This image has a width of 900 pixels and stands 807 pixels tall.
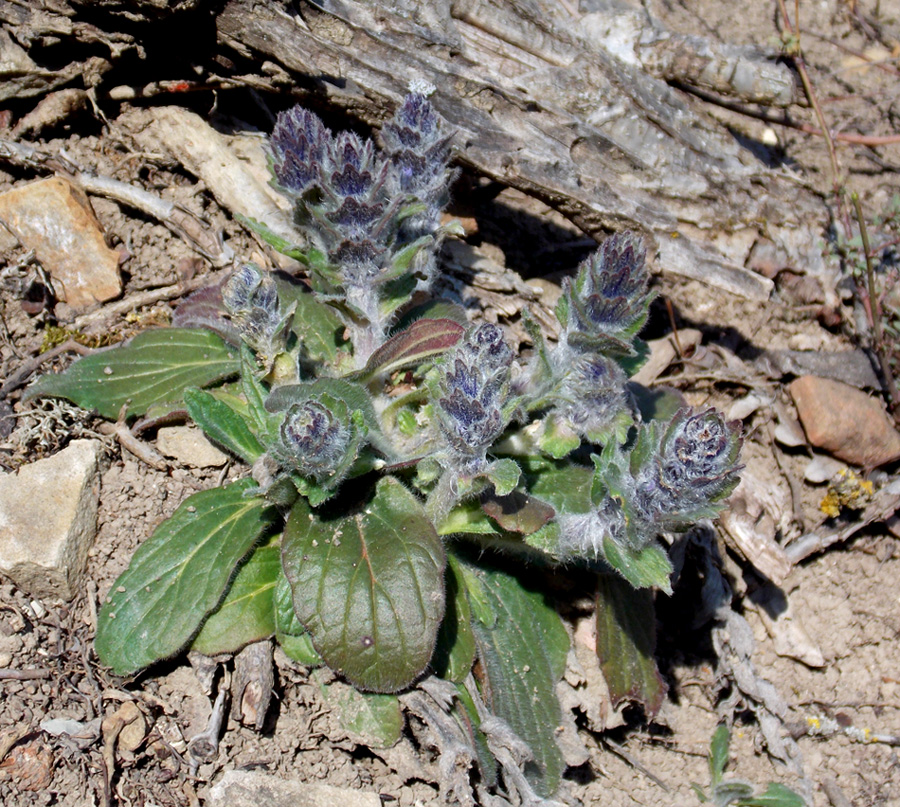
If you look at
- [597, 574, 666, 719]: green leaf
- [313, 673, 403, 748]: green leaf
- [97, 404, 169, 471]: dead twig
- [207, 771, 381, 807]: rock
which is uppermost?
[597, 574, 666, 719]: green leaf

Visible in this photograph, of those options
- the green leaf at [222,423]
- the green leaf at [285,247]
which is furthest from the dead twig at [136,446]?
the green leaf at [285,247]

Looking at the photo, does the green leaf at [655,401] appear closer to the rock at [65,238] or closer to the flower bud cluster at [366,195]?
the flower bud cluster at [366,195]

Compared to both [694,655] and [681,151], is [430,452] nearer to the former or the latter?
[694,655]

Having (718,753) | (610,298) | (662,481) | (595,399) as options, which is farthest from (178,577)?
(718,753)

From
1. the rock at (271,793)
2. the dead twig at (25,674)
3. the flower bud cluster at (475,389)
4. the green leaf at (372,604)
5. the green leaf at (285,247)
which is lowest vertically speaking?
the dead twig at (25,674)

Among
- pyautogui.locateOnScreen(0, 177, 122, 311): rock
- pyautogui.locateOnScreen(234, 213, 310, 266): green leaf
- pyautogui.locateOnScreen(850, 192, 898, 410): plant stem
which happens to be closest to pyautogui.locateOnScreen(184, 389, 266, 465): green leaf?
pyautogui.locateOnScreen(234, 213, 310, 266): green leaf

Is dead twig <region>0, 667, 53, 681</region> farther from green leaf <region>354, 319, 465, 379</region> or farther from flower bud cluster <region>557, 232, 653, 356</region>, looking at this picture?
flower bud cluster <region>557, 232, 653, 356</region>
